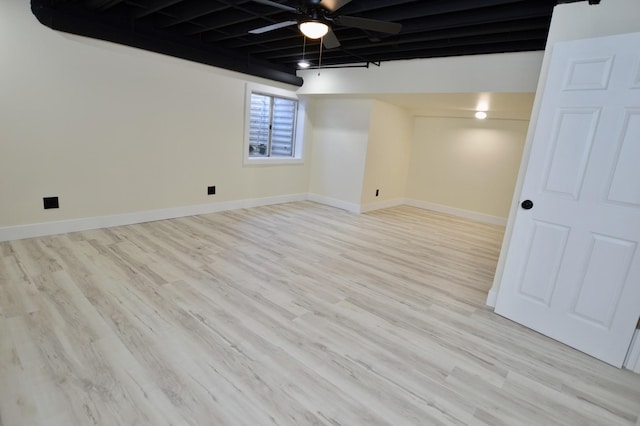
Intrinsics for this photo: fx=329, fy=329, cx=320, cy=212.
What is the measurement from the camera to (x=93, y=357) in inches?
72.6

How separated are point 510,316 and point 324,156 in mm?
4334

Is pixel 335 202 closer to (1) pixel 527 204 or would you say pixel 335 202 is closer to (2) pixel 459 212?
(2) pixel 459 212

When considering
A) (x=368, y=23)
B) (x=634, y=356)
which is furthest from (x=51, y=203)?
(x=634, y=356)

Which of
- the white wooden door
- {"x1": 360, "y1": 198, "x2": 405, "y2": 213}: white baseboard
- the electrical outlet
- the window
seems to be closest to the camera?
the white wooden door

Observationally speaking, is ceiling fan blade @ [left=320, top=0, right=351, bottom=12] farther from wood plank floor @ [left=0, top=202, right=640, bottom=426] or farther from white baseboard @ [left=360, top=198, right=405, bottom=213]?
white baseboard @ [left=360, top=198, right=405, bottom=213]

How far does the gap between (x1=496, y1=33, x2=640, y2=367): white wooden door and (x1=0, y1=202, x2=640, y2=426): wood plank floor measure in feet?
0.84

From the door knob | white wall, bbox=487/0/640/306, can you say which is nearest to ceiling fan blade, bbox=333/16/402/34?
white wall, bbox=487/0/640/306

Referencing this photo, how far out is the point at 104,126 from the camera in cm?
378

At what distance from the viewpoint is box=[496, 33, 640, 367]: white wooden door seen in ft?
6.70

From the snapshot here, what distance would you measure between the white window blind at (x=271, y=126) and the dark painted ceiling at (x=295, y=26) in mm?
891

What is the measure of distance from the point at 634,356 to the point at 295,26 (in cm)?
402

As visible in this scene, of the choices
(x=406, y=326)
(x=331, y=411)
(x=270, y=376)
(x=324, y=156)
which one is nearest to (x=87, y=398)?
(x=270, y=376)

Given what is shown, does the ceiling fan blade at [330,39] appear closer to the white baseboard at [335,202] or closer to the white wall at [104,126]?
the white wall at [104,126]

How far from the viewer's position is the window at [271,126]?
5.42m
